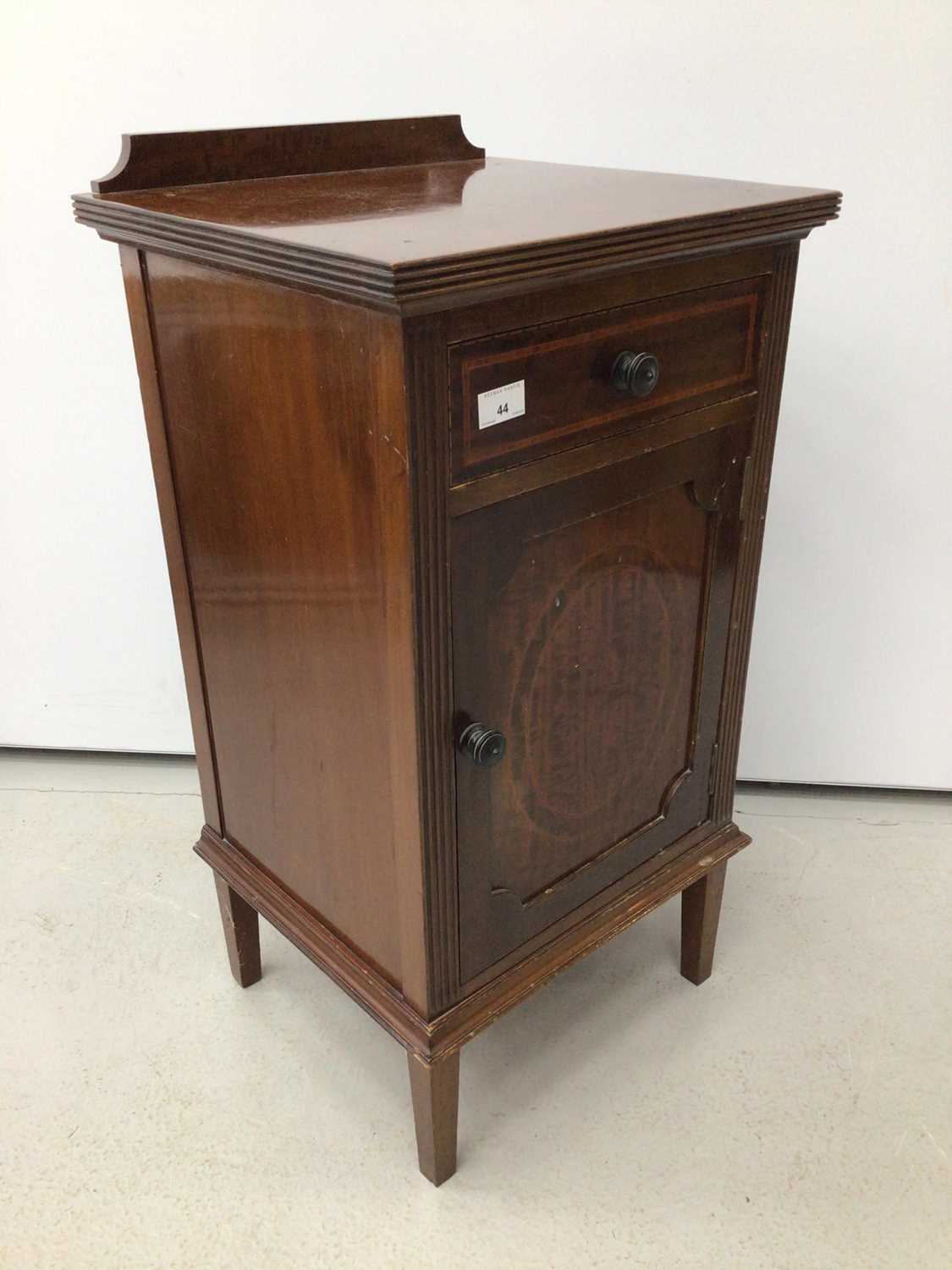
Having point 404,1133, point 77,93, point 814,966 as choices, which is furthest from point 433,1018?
point 77,93

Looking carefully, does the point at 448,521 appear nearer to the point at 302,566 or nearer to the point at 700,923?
the point at 302,566

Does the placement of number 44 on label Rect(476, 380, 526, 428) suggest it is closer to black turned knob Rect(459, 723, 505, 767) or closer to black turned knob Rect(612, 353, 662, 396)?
black turned knob Rect(612, 353, 662, 396)

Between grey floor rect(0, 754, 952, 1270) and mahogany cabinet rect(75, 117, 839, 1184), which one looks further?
grey floor rect(0, 754, 952, 1270)

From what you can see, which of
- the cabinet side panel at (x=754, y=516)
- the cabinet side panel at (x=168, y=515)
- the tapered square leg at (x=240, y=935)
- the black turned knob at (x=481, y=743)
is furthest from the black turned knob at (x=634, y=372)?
the tapered square leg at (x=240, y=935)

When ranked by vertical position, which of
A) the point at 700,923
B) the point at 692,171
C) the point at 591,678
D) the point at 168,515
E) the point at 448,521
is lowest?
the point at 700,923

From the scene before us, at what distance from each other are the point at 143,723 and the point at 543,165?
1.21 m

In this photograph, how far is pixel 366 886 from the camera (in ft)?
3.74

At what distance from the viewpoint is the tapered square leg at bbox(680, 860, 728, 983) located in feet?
4.72

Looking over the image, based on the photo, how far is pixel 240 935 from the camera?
1.48m

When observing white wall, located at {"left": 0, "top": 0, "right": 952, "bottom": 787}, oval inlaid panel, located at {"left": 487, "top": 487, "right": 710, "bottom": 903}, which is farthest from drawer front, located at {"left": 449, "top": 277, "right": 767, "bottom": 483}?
white wall, located at {"left": 0, "top": 0, "right": 952, "bottom": 787}

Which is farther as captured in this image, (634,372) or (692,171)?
(692,171)

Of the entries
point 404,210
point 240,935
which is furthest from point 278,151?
point 240,935

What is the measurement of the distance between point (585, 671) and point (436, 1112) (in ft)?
1.64

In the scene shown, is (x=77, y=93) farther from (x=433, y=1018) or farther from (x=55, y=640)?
(x=433, y=1018)
